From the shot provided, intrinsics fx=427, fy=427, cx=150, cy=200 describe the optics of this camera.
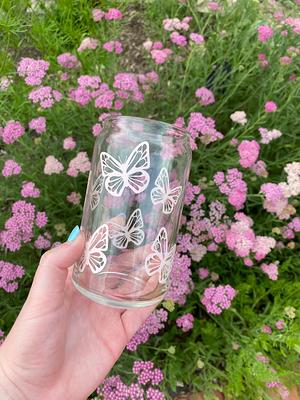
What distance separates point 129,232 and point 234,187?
0.78 metres

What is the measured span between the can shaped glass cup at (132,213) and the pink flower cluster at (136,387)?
22.7 inches

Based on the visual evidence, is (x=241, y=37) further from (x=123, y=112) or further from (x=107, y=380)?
(x=107, y=380)

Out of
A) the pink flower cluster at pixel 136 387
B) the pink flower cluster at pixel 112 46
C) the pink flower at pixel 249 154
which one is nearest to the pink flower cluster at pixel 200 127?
the pink flower at pixel 249 154

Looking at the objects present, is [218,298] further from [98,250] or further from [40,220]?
[40,220]

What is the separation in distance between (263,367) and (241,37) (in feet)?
6.77

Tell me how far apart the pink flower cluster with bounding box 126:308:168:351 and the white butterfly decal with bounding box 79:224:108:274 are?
593mm

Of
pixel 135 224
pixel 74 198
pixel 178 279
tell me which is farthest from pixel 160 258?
pixel 74 198

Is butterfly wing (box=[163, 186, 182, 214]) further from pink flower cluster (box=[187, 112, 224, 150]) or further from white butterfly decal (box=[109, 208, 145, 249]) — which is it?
pink flower cluster (box=[187, 112, 224, 150])

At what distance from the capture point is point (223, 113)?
2799mm

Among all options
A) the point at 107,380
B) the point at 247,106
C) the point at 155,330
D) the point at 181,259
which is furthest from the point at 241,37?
the point at 107,380

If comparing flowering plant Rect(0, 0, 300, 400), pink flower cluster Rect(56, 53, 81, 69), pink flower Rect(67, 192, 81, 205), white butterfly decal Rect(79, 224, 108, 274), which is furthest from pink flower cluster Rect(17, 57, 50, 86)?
white butterfly decal Rect(79, 224, 108, 274)

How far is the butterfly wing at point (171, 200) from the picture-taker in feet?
5.16

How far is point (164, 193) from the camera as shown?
1.56 meters

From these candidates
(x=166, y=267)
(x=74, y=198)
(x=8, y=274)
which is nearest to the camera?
(x=166, y=267)
